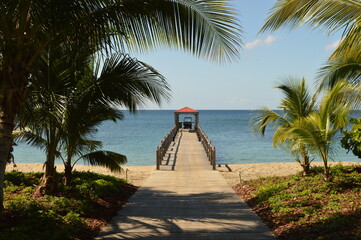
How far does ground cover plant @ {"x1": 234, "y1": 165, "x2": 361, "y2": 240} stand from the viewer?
470 cm

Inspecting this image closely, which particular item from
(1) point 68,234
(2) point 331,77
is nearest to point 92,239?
(1) point 68,234

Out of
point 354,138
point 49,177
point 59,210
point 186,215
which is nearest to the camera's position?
point 59,210

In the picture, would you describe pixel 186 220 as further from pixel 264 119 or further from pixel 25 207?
pixel 264 119

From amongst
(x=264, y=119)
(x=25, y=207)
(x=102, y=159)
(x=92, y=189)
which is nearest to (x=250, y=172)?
(x=264, y=119)

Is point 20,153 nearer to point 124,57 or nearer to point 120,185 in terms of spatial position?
point 120,185

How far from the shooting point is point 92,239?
185 inches

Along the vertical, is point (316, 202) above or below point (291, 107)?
below

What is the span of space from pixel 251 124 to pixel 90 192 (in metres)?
5.51

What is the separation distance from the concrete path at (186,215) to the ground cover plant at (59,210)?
35 cm

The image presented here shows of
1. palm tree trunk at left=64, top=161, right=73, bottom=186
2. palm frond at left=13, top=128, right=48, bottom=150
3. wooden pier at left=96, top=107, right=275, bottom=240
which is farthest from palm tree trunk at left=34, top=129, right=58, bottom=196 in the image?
palm frond at left=13, top=128, right=48, bottom=150

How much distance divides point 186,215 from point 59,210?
7.47 feet

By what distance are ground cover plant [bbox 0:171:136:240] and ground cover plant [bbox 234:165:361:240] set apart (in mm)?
3016

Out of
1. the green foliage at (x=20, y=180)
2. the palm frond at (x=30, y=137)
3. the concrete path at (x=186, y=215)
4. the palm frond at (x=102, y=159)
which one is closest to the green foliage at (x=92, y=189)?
the palm frond at (x=102, y=159)

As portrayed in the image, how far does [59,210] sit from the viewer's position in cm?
567
